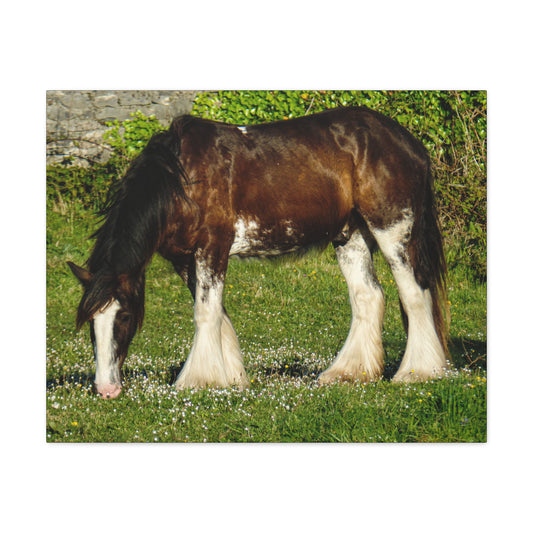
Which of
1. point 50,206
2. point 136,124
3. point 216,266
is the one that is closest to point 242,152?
point 216,266

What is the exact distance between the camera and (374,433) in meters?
5.17

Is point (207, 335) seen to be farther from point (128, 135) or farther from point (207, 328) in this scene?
point (128, 135)

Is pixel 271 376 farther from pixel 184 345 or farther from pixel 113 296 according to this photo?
pixel 113 296

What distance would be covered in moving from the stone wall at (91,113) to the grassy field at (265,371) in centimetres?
57

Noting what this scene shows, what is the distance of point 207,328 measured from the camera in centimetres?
530

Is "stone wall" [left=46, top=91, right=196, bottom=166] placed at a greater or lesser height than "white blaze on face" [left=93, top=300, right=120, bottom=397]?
greater

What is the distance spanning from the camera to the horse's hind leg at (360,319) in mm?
5777

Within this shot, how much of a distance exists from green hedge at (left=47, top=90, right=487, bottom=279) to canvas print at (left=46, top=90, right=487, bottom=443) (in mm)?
15

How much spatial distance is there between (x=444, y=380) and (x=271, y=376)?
1.33 m

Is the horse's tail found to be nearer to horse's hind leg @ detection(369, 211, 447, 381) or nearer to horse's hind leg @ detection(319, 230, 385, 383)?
horse's hind leg @ detection(369, 211, 447, 381)

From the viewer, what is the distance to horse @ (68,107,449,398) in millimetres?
5075

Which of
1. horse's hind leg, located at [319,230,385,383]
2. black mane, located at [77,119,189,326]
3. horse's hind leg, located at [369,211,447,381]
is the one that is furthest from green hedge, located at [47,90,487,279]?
black mane, located at [77,119,189,326]

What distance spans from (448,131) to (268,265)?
200 centimetres

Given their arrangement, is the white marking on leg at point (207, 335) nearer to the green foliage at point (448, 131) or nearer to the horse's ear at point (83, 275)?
the horse's ear at point (83, 275)
